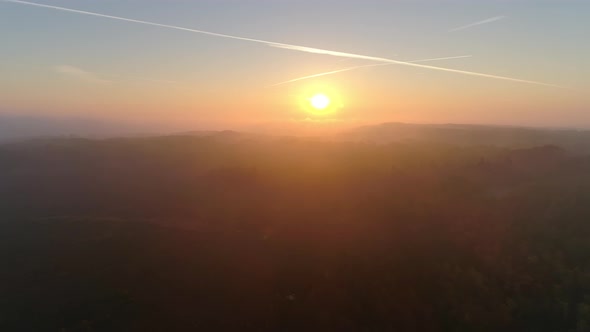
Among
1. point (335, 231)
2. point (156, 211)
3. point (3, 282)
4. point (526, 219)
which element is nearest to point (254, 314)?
point (335, 231)

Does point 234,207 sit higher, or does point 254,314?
point 234,207

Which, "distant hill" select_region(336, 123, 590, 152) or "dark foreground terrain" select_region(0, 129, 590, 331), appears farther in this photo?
"distant hill" select_region(336, 123, 590, 152)

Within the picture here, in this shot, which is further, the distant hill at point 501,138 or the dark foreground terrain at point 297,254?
the distant hill at point 501,138

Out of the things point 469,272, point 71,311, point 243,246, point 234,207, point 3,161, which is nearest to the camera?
point 71,311

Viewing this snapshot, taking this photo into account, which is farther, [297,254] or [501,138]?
[501,138]

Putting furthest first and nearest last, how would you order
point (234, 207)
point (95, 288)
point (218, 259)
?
point (234, 207)
point (218, 259)
point (95, 288)

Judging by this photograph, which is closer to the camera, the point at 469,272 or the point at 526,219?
the point at 469,272

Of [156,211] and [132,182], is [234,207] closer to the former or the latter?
[156,211]

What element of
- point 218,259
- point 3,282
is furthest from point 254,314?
point 3,282
